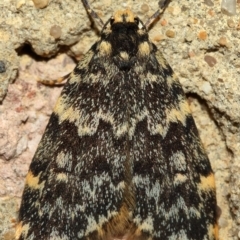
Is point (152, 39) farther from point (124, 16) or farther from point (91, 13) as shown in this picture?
point (91, 13)

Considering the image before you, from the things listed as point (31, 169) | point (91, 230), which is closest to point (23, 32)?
point (31, 169)

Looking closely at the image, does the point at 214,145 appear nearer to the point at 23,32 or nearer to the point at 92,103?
the point at 92,103

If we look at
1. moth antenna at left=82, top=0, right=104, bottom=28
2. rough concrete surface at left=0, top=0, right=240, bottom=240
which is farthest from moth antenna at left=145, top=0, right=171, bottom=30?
moth antenna at left=82, top=0, right=104, bottom=28

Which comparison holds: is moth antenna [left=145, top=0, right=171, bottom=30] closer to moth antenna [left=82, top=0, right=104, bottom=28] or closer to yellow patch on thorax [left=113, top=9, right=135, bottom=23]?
yellow patch on thorax [left=113, top=9, right=135, bottom=23]

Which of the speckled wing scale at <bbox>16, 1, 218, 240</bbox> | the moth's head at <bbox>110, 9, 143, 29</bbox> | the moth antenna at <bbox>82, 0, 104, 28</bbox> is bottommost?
the speckled wing scale at <bbox>16, 1, 218, 240</bbox>

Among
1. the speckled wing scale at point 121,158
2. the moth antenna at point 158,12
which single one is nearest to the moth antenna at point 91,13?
the speckled wing scale at point 121,158

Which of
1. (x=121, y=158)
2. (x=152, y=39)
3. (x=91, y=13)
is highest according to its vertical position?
(x=91, y=13)

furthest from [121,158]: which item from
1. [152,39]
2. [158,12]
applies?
[158,12]
